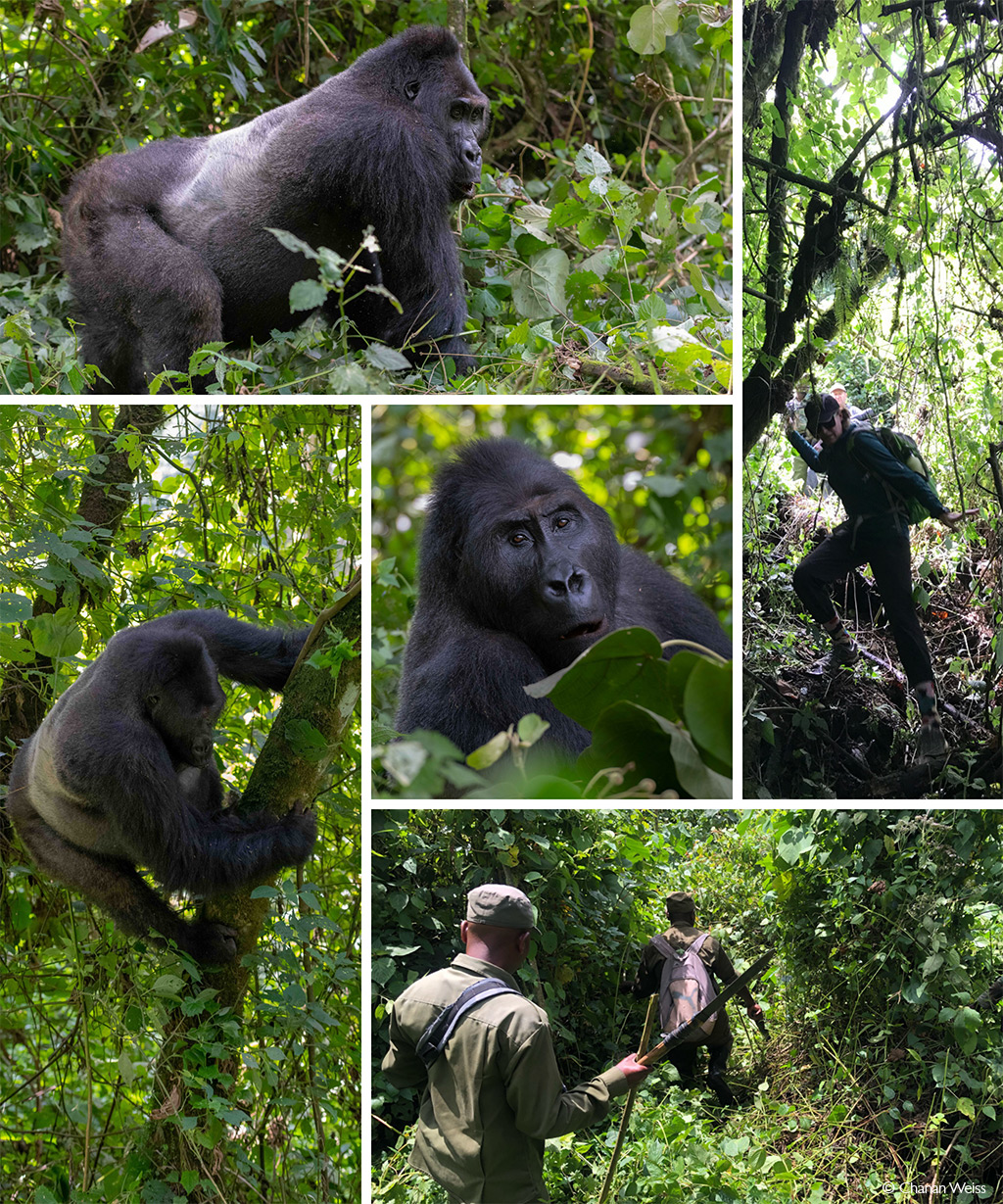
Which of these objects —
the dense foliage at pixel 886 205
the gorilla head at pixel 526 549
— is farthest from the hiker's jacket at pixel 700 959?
the dense foliage at pixel 886 205

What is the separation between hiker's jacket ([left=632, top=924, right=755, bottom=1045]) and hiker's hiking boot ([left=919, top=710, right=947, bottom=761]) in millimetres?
650

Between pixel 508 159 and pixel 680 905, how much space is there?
3.22 meters

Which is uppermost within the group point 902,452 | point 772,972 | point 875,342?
point 875,342

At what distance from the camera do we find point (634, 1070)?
2.19 m

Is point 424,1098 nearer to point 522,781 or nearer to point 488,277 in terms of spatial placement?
point 522,781

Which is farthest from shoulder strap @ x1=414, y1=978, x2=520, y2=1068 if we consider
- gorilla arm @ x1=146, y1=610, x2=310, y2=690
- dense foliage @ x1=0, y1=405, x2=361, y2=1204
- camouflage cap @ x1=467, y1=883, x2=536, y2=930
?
gorilla arm @ x1=146, y1=610, x2=310, y2=690

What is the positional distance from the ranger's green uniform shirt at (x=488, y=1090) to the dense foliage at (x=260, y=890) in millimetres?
312

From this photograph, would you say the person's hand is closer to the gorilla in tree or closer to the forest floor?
the forest floor

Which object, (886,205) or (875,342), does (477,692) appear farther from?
(886,205)

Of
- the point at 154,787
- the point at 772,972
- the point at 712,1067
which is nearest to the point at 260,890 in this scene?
the point at 154,787

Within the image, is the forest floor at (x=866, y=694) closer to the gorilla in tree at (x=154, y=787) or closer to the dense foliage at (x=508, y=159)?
the dense foliage at (x=508, y=159)

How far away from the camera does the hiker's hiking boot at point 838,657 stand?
247 cm

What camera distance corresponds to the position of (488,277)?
3445 millimetres

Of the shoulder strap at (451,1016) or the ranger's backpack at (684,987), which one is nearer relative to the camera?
the shoulder strap at (451,1016)
